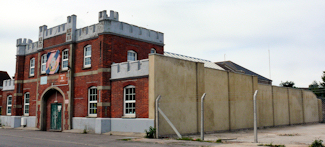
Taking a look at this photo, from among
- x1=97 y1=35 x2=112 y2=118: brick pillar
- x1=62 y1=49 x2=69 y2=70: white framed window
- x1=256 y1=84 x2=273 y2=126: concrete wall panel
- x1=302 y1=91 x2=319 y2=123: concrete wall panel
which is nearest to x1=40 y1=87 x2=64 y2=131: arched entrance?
x1=62 y1=49 x2=69 y2=70: white framed window

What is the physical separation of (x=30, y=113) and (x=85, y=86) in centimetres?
884

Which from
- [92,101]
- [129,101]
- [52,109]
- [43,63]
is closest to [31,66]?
[43,63]

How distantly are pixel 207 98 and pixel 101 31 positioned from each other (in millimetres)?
8941

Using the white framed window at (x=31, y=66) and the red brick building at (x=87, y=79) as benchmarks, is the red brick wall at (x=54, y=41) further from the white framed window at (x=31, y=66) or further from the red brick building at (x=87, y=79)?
the white framed window at (x=31, y=66)

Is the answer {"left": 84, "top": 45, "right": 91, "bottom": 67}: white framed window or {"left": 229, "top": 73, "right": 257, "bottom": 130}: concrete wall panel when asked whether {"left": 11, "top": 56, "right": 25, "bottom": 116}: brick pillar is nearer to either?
{"left": 84, "top": 45, "right": 91, "bottom": 67}: white framed window

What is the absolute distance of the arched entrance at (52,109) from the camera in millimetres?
24719

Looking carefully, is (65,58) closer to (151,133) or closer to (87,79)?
(87,79)

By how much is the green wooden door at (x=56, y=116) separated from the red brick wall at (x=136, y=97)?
675 cm

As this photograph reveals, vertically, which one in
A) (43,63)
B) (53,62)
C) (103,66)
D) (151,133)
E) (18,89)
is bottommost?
(151,133)

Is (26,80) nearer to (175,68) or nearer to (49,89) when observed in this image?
(49,89)

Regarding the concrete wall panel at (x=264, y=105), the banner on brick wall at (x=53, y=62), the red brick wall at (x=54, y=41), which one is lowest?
the concrete wall panel at (x=264, y=105)

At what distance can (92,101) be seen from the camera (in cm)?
2206

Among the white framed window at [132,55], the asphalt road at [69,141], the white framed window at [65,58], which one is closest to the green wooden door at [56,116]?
the white framed window at [65,58]

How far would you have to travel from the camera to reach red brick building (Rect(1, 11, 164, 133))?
19734 millimetres
